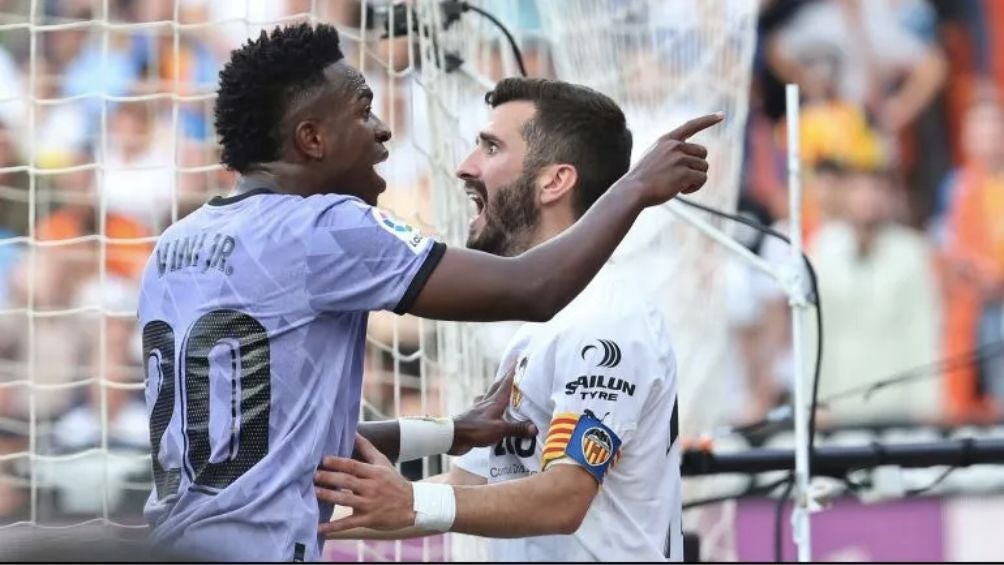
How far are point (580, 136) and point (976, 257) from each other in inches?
287

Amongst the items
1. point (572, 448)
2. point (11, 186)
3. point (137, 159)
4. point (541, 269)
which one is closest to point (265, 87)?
point (541, 269)

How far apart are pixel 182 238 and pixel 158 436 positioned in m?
0.37

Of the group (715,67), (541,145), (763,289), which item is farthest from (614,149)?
(763,289)

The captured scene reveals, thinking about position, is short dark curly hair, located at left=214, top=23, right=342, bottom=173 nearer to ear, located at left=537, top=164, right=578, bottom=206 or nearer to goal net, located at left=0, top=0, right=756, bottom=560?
ear, located at left=537, top=164, right=578, bottom=206

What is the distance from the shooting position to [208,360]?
3293mm

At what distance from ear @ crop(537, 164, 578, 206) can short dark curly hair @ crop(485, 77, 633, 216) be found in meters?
0.01

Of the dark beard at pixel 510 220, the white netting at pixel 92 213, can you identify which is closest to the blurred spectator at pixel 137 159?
the white netting at pixel 92 213

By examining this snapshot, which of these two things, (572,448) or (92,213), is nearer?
(572,448)

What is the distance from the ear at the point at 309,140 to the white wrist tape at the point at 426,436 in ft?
2.71

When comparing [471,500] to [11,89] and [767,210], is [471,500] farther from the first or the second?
[767,210]

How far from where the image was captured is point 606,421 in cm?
379

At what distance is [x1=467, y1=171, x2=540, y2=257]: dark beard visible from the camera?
168 inches

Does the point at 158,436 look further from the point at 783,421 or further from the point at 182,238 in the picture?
the point at 783,421

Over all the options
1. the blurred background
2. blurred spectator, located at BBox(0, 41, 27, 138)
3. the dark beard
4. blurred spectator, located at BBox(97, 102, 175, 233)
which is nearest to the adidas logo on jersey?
the dark beard
